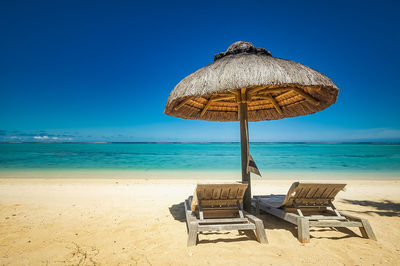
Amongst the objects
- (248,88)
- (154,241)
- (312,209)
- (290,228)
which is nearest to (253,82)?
(248,88)

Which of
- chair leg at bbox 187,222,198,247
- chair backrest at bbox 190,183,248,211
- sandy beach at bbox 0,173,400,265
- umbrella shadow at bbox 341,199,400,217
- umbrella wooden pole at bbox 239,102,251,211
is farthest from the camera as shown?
umbrella shadow at bbox 341,199,400,217

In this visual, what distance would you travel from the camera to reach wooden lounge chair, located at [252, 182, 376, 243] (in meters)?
2.69

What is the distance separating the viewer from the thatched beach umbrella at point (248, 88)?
A: 2619 mm

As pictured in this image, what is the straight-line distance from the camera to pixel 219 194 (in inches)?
115

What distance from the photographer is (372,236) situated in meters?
2.73

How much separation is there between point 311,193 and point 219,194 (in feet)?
4.37

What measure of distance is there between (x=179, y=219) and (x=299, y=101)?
3.30 meters

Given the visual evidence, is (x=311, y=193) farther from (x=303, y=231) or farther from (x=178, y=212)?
(x=178, y=212)

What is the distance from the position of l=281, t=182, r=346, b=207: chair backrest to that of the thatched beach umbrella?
71 centimetres

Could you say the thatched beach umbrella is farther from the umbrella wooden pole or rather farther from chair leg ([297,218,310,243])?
chair leg ([297,218,310,243])

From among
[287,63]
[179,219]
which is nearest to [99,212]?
[179,219]

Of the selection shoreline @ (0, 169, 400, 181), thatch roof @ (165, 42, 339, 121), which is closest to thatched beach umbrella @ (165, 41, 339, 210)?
thatch roof @ (165, 42, 339, 121)

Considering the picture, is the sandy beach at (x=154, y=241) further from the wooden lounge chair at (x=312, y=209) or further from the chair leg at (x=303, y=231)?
the wooden lounge chair at (x=312, y=209)

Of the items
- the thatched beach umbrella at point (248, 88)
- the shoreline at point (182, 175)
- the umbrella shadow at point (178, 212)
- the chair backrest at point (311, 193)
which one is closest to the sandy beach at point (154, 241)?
the umbrella shadow at point (178, 212)
